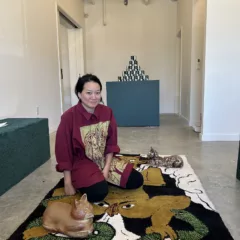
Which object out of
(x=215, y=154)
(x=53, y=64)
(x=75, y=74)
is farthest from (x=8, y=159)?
(x=75, y=74)

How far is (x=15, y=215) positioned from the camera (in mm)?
1269

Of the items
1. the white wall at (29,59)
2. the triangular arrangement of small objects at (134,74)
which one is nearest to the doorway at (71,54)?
the white wall at (29,59)

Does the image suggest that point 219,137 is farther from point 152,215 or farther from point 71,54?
point 71,54

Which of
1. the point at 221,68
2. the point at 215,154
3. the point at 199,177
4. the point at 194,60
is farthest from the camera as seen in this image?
the point at 194,60

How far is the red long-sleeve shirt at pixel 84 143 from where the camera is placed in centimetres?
138

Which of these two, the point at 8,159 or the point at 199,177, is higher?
the point at 8,159

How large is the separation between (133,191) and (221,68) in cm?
202

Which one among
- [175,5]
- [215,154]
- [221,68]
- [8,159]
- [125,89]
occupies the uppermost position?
[175,5]

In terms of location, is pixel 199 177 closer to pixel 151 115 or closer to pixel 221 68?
pixel 221 68

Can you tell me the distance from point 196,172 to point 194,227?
81 centimetres

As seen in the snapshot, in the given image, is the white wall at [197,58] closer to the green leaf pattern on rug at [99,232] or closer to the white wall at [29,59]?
the white wall at [29,59]

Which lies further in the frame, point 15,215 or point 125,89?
point 125,89

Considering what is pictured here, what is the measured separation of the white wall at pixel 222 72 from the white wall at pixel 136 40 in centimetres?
308

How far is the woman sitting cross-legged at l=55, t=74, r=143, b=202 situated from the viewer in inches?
53.7
